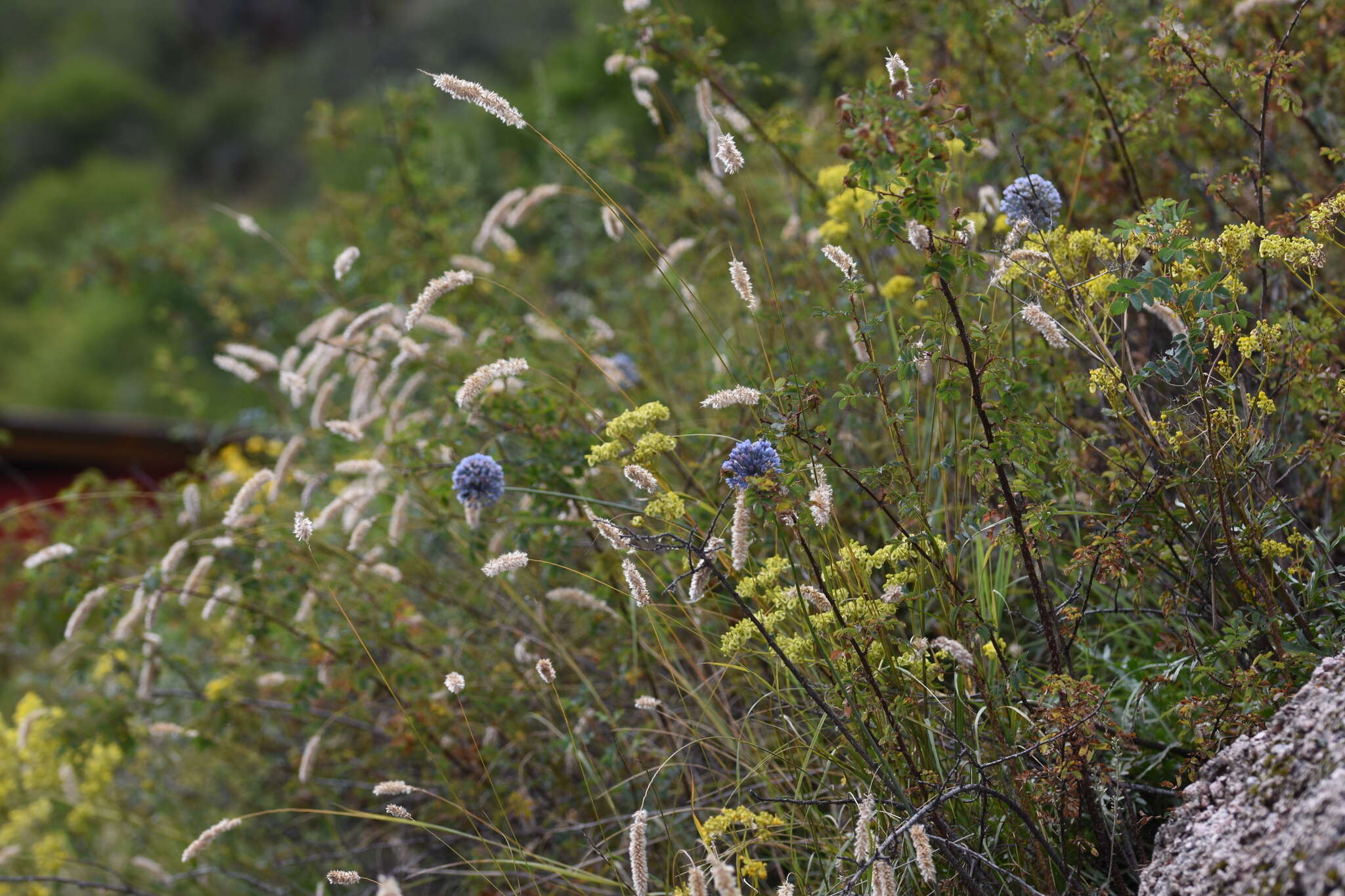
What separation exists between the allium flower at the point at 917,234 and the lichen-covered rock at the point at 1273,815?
0.97m

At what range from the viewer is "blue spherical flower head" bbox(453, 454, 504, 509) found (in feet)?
8.46

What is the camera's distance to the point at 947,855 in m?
1.95

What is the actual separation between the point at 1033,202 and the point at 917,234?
616 millimetres

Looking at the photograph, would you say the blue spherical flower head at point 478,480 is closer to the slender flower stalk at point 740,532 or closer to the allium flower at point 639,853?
the slender flower stalk at point 740,532

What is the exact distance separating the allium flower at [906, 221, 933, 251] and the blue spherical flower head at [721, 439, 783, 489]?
0.48 meters

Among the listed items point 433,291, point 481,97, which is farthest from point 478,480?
point 481,97

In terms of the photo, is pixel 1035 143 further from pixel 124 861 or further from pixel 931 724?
pixel 124 861

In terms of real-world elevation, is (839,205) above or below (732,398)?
above

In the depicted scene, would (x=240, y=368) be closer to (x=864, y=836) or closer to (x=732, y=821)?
(x=732, y=821)

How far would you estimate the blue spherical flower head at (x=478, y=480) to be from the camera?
8.46ft

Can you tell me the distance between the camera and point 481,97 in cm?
211

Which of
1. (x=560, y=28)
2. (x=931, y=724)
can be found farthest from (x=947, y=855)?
(x=560, y=28)

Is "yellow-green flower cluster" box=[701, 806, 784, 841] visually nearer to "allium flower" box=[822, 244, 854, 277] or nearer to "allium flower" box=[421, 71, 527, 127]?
"allium flower" box=[822, 244, 854, 277]

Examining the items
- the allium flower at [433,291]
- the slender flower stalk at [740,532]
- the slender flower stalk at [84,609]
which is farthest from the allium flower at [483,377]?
the slender flower stalk at [84,609]
